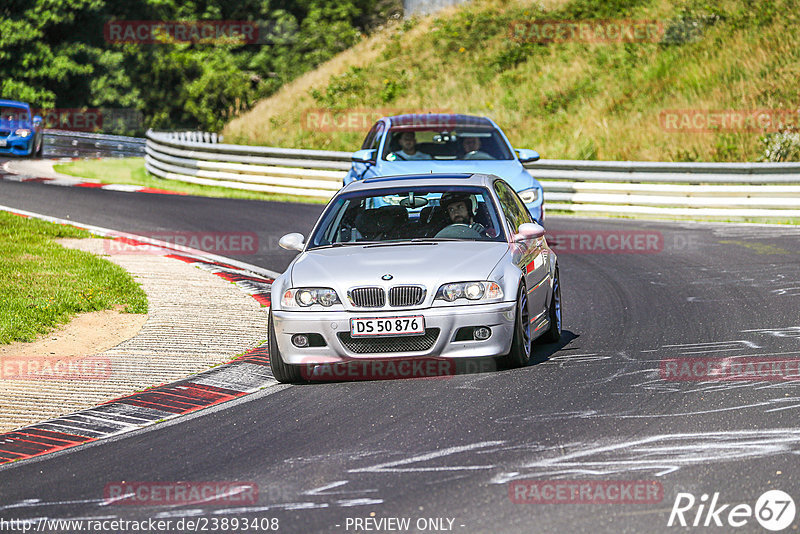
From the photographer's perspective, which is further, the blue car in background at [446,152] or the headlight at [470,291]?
the blue car in background at [446,152]

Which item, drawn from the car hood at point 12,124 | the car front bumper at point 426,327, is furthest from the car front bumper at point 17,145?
the car front bumper at point 426,327

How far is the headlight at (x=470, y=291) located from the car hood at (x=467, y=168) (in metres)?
6.60

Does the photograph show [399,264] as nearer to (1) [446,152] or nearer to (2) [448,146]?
(1) [446,152]

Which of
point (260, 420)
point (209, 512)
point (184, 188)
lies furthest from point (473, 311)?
point (184, 188)

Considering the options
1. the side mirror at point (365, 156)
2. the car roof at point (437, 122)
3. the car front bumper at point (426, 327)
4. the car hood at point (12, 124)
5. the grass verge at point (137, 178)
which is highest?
the car roof at point (437, 122)

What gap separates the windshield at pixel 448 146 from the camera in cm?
1625

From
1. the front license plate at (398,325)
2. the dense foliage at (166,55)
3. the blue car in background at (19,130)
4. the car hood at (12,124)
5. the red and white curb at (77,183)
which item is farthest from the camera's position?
A: the dense foliage at (166,55)

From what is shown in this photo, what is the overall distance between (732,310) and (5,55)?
42678 mm

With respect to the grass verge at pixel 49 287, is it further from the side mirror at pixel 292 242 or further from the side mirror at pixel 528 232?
the side mirror at pixel 528 232

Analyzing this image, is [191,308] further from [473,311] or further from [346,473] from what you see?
[346,473]

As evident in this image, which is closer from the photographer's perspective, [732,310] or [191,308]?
[732,310]

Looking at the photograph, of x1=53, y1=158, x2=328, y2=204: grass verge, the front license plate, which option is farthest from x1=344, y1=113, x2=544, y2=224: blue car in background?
x1=53, y1=158, x2=328, y2=204: grass verge

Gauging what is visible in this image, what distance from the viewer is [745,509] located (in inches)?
214

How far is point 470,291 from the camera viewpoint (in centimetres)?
855
